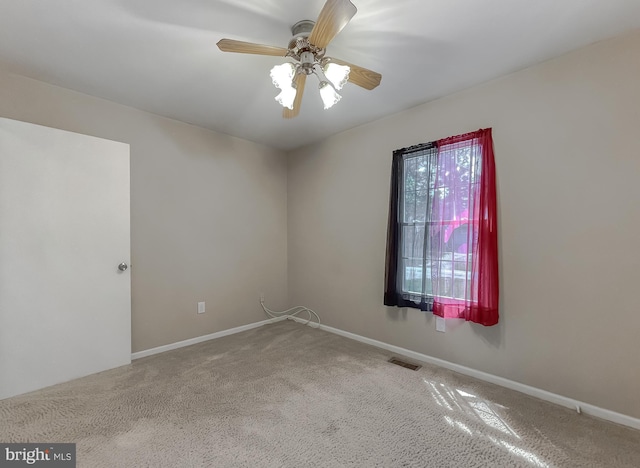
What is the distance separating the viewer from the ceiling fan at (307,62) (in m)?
1.46

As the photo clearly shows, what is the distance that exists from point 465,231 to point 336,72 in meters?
1.61

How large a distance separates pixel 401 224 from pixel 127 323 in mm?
2668

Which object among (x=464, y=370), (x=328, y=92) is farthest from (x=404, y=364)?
(x=328, y=92)

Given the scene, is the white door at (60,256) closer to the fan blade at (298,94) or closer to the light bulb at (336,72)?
the fan blade at (298,94)

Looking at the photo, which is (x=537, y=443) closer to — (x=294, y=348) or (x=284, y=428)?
(x=284, y=428)

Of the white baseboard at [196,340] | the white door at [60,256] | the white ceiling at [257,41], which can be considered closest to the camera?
the white ceiling at [257,41]

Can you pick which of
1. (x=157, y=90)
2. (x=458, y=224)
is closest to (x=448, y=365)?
(x=458, y=224)

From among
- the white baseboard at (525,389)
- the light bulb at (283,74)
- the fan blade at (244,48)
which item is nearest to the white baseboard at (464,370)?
the white baseboard at (525,389)

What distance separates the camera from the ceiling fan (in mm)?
1458

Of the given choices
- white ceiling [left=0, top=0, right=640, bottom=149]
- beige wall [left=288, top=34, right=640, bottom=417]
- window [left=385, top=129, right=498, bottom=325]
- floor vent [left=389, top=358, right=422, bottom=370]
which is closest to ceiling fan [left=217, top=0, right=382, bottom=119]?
white ceiling [left=0, top=0, right=640, bottom=149]

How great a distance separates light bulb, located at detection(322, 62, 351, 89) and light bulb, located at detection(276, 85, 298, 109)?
24 centimetres

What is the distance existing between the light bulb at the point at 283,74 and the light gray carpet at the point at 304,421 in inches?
80.8

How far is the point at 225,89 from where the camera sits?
2410mm

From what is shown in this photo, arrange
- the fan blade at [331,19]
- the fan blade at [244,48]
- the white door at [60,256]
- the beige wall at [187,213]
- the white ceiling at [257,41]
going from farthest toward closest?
1. the beige wall at [187,213]
2. the white door at [60,256]
3. the white ceiling at [257,41]
4. the fan blade at [244,48]
5. the fan blade at [331,19]
